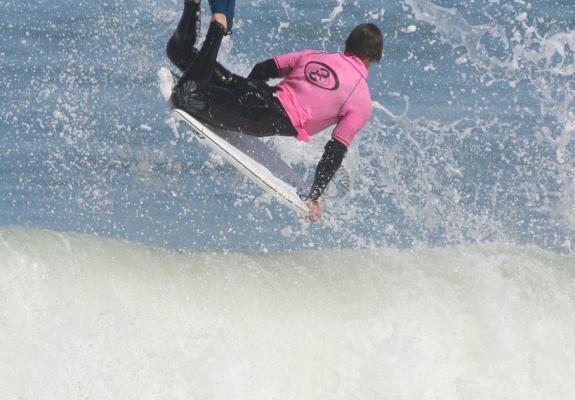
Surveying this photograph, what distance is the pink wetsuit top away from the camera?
7164mm

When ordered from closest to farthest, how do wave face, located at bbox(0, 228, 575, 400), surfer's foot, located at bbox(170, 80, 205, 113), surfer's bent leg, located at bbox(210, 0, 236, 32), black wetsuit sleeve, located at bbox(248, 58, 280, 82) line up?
wave face, located at bbox(0, 228, 575, 400) < surfer's bent leg, located at bbox(210, 0, 236, 32) < surfer's foot, located at bbox(170, 80, 205, 113) < black wetsuit sleeve, located at bbox(248, 58, 280, 82)

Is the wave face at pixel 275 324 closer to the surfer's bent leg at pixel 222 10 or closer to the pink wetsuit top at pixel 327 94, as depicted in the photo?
the pink wetsuit top at pixel 327 94

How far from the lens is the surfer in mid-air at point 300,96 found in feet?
23.5

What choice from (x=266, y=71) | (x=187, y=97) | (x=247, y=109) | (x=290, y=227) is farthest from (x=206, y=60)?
(x=290, y=227)

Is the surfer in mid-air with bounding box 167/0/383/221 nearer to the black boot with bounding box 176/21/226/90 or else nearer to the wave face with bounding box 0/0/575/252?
the black boot with bounding box 176/21/226/90

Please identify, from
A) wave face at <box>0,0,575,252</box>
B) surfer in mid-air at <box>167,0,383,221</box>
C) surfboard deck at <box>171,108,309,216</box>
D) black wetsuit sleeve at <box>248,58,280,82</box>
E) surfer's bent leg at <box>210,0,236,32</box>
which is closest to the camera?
surfer's bent leg at <box>210,0,236,32</box>

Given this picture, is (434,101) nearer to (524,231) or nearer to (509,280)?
(524,231)

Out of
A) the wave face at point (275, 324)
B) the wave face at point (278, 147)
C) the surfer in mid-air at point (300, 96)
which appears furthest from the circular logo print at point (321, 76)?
the wave face at point (278, 147)

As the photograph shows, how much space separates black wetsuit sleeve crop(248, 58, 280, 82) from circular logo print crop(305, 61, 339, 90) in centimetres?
27

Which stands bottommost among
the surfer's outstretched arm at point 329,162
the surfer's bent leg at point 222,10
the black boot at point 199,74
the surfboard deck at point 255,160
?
the surfboard deck at point 255,160

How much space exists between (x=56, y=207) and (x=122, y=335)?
573cm

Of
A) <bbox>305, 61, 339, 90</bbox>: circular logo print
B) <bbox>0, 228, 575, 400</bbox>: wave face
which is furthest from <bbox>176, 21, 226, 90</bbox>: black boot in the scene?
<bbox>0, 228, 575, 400</bbox>: wave face

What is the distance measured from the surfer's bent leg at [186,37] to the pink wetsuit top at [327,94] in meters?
0.64

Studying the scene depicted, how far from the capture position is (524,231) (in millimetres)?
11375
